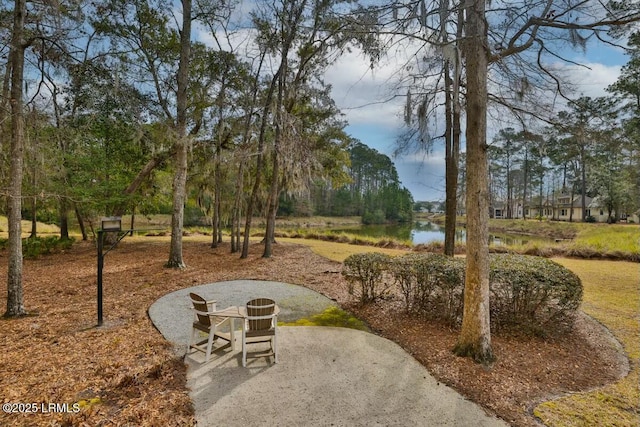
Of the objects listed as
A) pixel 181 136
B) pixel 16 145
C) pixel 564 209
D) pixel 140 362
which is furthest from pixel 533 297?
pixel 564 209

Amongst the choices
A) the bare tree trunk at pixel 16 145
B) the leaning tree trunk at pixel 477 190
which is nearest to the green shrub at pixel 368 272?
the leaning tree trunk at pixel 477 190

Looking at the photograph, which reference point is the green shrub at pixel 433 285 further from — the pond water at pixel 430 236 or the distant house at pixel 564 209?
the distant house at pixel 564 209

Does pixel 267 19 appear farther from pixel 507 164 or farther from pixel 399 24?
pixel 507 164

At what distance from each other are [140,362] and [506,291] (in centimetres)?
493

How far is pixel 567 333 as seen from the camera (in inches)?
178

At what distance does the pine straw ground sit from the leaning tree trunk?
0.37m

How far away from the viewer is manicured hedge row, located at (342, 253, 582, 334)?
4.23 m

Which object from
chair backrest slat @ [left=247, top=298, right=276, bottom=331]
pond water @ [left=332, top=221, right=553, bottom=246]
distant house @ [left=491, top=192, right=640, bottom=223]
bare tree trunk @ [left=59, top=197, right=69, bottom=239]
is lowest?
pond water @ [left=332, top=221, right=553, bottom=246]

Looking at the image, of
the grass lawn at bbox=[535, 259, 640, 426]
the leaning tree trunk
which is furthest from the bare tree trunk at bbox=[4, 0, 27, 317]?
the grass lawn at bbox=[535, 259, 640, 426]

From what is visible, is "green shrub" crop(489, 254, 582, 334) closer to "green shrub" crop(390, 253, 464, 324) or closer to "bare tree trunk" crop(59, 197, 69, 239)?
"green shrub" crop(390, 253, 464, 324)

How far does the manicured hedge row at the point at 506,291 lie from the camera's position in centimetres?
423

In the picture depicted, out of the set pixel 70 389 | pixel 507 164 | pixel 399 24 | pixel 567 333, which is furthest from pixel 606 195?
pixel 70 389

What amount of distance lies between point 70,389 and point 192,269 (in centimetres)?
640

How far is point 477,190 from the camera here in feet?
11.8
